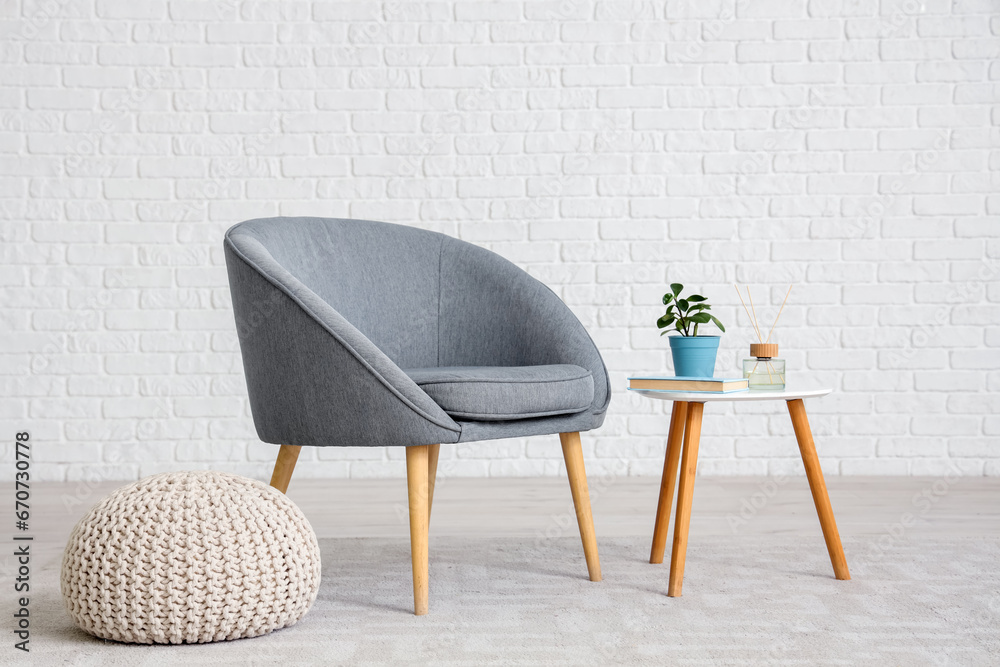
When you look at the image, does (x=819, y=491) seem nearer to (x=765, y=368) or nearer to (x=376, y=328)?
(x=765, y=368)

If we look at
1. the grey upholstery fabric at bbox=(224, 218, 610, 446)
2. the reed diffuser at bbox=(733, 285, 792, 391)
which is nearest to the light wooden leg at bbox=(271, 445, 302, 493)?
the grey upholstery fabric at bbox=(224, 218, 610, 446)

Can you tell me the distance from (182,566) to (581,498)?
0.83m

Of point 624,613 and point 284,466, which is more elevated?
point 284,466

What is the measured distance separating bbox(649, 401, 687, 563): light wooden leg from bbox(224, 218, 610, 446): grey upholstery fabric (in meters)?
0.19

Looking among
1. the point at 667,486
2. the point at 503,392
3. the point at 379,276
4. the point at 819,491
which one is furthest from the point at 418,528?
the point at 819,491

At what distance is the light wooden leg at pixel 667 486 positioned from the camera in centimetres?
197

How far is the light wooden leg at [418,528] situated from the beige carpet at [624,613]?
41mm

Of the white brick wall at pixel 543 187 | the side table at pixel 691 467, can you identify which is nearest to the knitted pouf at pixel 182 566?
the side table at pixel 691 467

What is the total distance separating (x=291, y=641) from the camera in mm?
1452

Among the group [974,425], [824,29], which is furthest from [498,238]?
[974,425]

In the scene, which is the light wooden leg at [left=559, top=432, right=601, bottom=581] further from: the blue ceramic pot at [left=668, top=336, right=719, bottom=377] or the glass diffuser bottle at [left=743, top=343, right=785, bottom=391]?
the glass diffuser bottle at [left=743, top=343, right=785, bottom=391]

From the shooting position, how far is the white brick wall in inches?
120

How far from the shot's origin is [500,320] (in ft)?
7.00

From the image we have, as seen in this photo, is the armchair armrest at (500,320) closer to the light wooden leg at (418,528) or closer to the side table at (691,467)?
the side table at (691,467)
